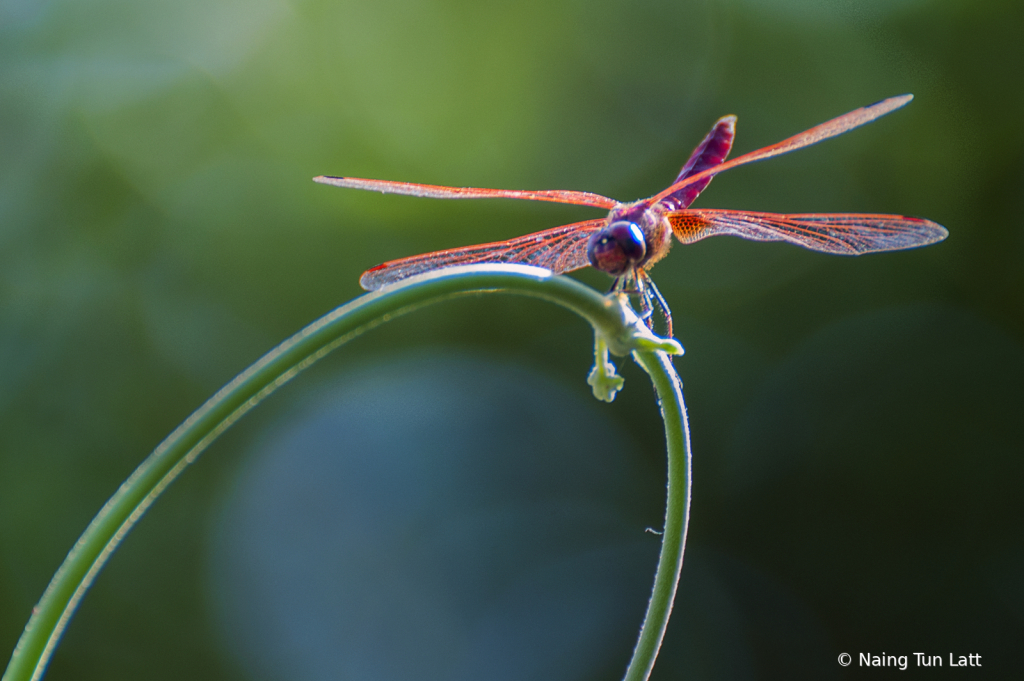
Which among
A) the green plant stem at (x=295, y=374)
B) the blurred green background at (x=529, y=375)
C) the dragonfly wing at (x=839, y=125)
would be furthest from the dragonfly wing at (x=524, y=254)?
the blurred green background at (x=529, y=375)

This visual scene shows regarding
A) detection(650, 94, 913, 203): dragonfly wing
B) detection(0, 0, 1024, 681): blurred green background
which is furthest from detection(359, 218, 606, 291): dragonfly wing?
detection(0, 0, 1024, 681): blurred green background

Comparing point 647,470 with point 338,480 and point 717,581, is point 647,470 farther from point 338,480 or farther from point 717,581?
point 338,480

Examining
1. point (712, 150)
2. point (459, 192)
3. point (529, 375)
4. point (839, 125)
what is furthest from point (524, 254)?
point (529, 375)

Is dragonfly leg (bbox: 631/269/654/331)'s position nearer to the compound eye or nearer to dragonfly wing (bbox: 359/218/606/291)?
the compound eye

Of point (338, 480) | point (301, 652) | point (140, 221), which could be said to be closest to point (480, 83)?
point (140, 221)

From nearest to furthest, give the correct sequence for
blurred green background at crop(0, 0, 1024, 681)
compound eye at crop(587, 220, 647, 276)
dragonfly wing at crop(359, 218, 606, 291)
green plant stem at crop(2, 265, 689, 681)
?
1. green plant stem at crop(2, 265, 689, 681)
2. compound eye at crop(587, 220, 647, 276)
3. dragonfly wing at crop(359, 218, 606, 291)
4. blurred green background at crop(0, 0, 1024, 681)

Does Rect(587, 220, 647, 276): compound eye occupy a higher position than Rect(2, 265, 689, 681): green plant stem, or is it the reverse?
Rect(587, 220, 647, 276): compound eye

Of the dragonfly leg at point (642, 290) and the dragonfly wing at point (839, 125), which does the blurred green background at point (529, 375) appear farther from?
the dragonfly wing at point (839, 125)
